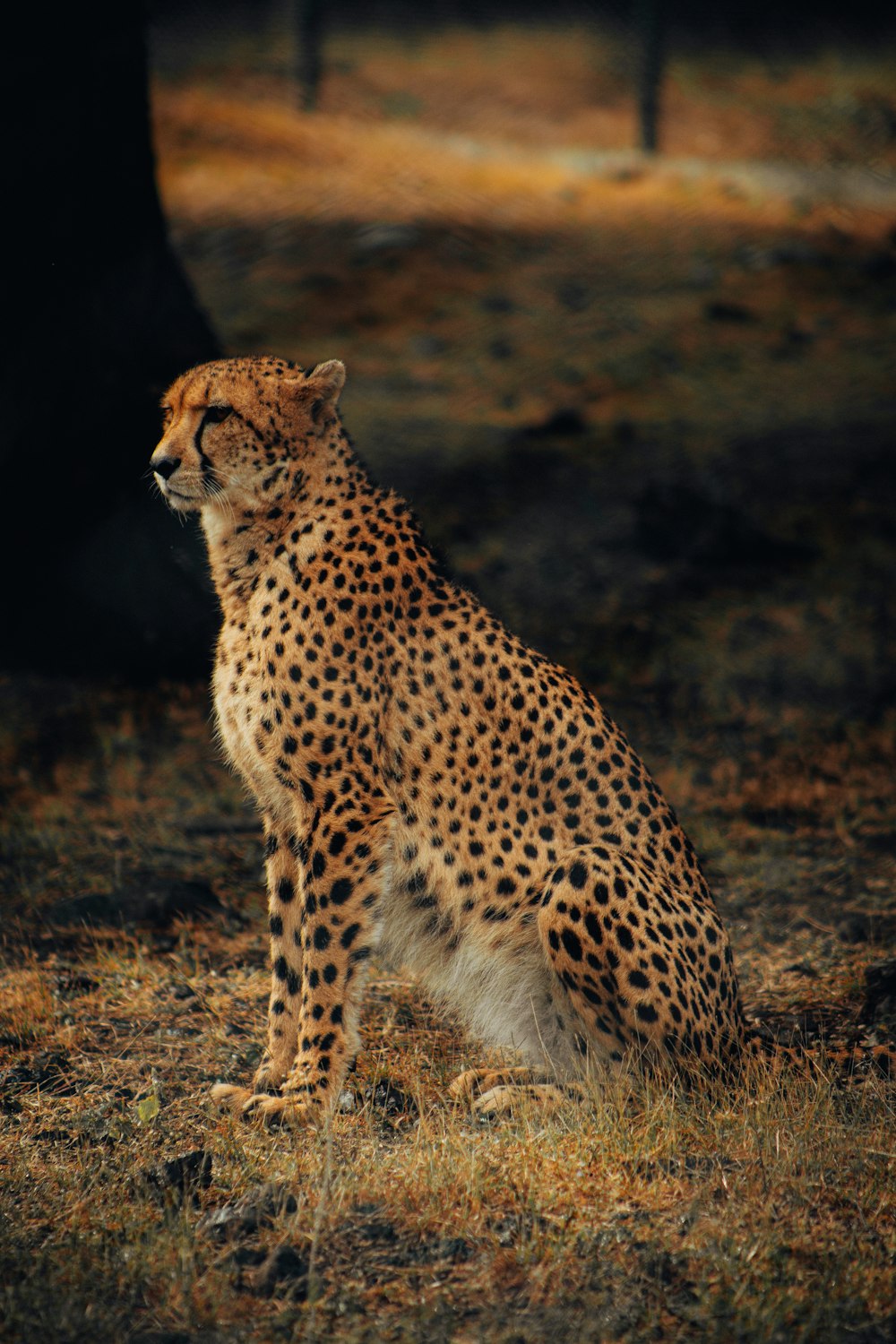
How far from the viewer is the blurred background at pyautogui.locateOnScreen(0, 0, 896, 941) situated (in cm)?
825

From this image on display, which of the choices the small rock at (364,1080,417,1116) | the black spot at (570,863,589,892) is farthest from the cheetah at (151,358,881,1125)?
the small rock at (364,1080,417,1116)

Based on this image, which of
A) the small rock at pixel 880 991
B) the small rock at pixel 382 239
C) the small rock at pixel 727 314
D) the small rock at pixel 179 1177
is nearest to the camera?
the small rock at pixel 179 1177

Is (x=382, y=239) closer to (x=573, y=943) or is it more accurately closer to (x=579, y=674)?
(x=579, y=674)

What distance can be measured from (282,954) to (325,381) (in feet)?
6.21

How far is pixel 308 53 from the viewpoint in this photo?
17.7 metres

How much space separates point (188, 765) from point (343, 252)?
26.5ft

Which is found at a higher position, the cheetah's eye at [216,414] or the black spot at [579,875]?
the cheetah's eye at [216,414]

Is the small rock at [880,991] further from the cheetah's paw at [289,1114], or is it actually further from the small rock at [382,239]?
the small rock at [382,239]

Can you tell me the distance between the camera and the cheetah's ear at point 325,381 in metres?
4.88

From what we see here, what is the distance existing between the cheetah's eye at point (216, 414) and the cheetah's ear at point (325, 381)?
0.88 feet

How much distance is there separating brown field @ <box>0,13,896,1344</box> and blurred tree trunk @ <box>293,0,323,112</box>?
42 centimetres

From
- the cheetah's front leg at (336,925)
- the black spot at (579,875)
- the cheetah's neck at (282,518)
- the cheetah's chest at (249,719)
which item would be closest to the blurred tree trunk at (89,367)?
the cheetah's neck at (282,518)

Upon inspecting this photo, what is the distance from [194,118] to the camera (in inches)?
644

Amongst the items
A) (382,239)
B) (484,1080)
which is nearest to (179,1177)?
(484,1080)
